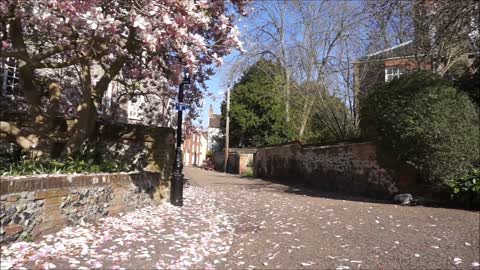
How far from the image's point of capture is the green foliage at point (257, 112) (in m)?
39.1

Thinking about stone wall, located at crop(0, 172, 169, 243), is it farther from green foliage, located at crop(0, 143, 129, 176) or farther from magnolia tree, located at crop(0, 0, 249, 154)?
magnolia tree, located at crop(0, 0, 249, 154)

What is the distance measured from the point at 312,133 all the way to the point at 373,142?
17257mm

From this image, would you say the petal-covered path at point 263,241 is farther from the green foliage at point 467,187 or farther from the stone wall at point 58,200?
the green foliage at point 467,187

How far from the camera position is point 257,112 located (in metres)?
40.5

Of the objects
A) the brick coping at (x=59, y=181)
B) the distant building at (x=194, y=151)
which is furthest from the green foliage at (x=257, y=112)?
the distant building at (x=194, y=151)

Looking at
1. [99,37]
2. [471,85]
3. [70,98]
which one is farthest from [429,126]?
[70,98]

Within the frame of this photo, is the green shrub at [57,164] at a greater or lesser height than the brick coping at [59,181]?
greater

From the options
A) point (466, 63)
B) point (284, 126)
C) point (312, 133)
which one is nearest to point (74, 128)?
point (466, 63)

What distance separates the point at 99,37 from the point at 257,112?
3389 cm

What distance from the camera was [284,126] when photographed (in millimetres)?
38312

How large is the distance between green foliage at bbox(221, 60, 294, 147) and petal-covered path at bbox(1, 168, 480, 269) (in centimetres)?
2811

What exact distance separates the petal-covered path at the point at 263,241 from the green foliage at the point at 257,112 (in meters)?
28.1

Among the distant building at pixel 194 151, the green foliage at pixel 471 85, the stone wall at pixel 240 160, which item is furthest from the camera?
the distant building at pixel 194 151

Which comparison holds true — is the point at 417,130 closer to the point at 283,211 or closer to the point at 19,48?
the point at 283,211
